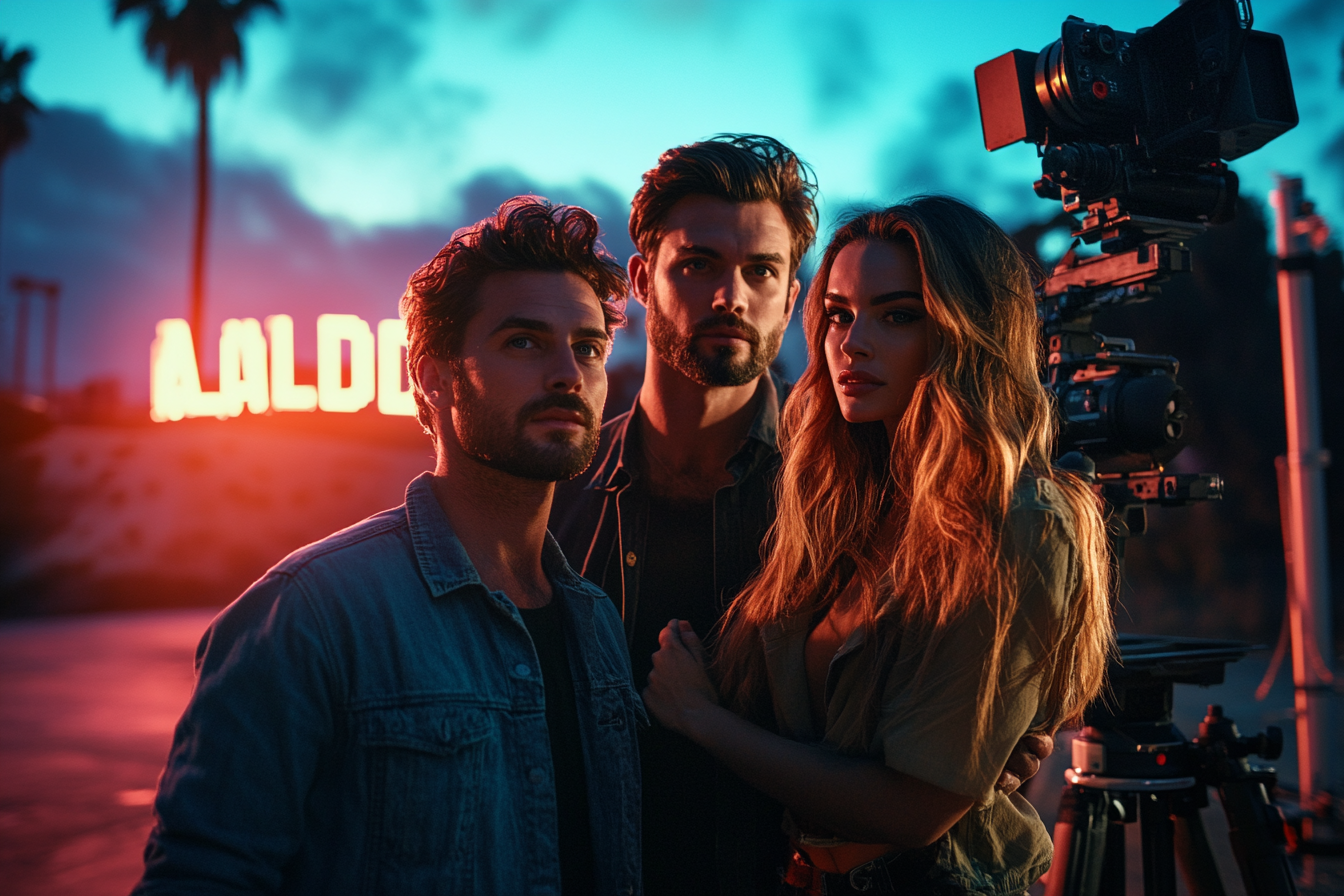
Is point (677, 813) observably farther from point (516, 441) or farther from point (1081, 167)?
point (1081, 167)

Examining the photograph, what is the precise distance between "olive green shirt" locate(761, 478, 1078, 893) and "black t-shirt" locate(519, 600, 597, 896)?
0.57 meters

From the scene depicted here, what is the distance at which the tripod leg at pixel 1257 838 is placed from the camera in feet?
8.55

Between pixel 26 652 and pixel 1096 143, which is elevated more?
pixel 1096 143

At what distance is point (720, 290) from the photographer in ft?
9.94

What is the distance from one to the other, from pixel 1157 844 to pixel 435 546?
230 centimetres

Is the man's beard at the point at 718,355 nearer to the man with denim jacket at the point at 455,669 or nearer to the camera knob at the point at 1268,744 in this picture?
the man with denim jacket at the point at 455,669

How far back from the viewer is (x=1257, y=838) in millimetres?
2637

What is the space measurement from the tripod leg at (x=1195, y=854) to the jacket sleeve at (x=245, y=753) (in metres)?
2.43

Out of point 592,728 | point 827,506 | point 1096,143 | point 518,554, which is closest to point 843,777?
point 592,728

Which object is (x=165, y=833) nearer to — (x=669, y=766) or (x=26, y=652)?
(x=669, y=766)

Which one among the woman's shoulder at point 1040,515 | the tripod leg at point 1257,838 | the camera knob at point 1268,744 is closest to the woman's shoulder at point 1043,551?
the woman's shoulder at point 1040,515

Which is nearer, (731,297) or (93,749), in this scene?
(731,297)

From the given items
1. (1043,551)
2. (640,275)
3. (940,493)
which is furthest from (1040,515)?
(640,275)

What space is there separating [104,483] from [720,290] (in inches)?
1142
